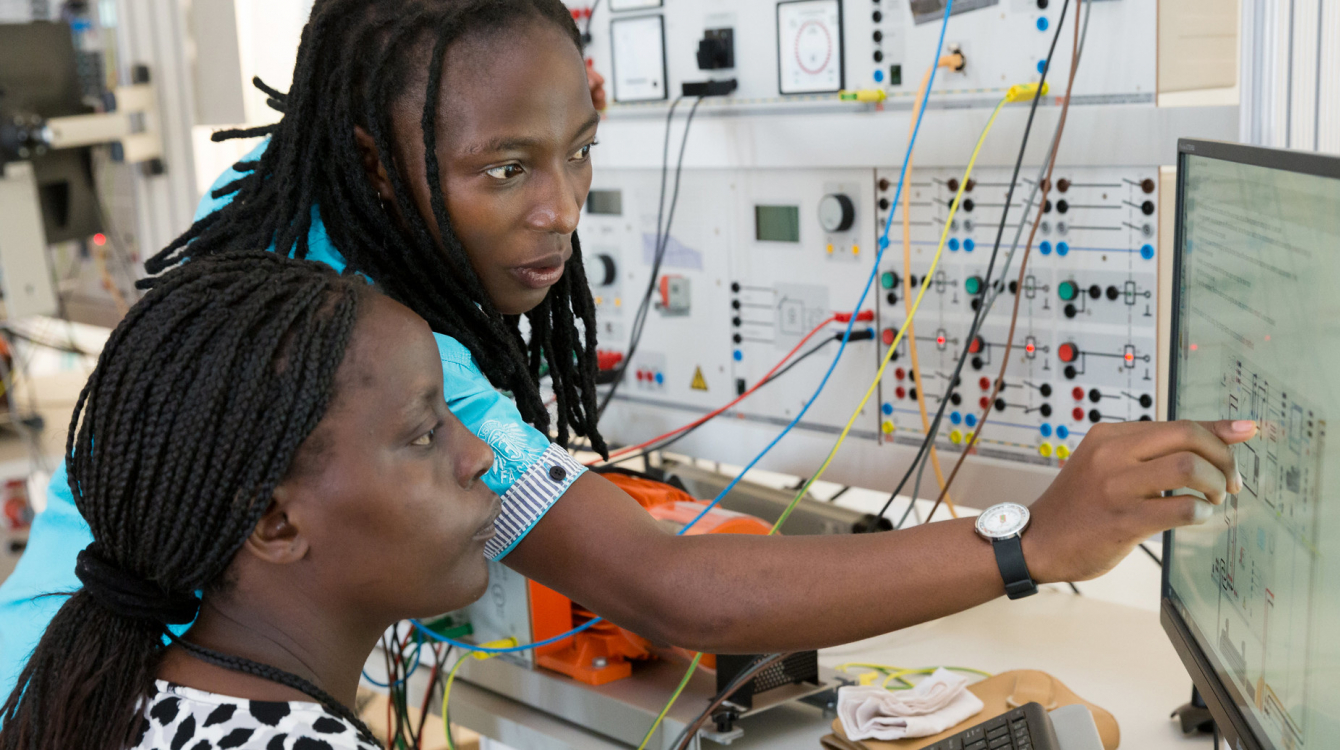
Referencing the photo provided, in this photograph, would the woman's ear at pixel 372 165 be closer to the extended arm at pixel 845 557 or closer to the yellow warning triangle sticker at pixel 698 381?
the extended arm at pixel 845 557

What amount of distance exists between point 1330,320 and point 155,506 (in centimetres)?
70

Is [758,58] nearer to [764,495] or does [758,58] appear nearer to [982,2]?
[982,2]

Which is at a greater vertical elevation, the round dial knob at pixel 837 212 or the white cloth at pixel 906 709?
the round dial knob at pixel 837 212

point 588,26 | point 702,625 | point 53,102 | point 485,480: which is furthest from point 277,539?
point 53,102

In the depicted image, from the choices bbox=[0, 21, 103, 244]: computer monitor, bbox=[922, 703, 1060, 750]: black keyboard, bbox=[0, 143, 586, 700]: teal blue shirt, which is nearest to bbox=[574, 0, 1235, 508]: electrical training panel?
bbox=[922, 703, 1060, 750]: black keyboard

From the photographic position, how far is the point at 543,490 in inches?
36.1

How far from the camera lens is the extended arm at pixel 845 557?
2.46 ft

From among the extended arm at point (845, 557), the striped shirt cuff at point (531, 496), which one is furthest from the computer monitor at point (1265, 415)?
the striped shirt cuff at point (531, 496)

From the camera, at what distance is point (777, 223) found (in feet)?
5.50

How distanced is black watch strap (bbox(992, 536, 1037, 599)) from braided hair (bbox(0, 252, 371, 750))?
1.49ft

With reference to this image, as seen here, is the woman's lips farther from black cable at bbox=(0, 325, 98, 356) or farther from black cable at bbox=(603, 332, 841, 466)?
black cable at bbox=(0, 325, 98, 356)

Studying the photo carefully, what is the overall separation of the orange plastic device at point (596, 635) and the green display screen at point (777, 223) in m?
0.49

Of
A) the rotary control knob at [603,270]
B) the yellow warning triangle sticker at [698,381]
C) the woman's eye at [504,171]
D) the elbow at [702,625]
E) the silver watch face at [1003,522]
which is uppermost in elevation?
the woman's eye at [504,171]

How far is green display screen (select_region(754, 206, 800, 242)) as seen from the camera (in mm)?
1654
